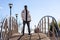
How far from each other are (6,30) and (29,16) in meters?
2.56

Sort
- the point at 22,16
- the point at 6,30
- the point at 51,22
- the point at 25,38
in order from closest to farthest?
the point at 25,38 < the point at 22,16 < the point at 51,22 < the point at 6,30

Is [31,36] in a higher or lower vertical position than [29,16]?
lower

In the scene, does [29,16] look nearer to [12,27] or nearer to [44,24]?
[44,24]

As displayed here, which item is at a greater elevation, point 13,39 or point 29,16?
point 29,16

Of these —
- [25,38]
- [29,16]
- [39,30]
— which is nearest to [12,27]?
[39,30]

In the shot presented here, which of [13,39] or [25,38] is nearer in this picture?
[25,38]

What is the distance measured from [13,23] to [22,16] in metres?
3.03

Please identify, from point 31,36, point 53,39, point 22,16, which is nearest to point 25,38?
point 31,36

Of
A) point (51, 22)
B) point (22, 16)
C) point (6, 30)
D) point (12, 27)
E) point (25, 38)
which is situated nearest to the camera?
point (25, 38)

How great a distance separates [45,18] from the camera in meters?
11.2

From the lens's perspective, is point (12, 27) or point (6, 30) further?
point (12, 27)

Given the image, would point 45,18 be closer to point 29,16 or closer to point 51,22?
point 51,22

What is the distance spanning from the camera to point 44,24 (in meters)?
11.4

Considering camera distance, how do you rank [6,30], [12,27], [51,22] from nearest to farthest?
[51,22], [6,30], [12,27]
